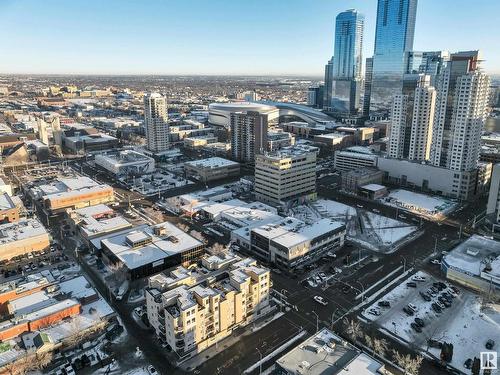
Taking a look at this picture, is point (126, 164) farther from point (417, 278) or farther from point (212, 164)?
point (417, 278)

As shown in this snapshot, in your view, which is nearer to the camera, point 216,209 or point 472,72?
point 216,209

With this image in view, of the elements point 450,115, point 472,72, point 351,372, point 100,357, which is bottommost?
point 100,357

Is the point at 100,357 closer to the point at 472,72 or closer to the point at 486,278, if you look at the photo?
the point at 486,278

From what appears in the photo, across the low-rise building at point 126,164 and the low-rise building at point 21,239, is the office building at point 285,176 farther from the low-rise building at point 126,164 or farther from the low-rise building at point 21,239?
the low-rise building at point 21,239

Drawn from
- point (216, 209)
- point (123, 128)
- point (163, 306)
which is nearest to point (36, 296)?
point (163, 306)

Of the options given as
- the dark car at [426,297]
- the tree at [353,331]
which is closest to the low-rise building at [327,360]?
the tree at [353,331]

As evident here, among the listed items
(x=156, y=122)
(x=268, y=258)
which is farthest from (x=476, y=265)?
(x=156, y=122)

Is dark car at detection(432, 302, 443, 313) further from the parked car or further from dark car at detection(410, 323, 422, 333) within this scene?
the parked car
